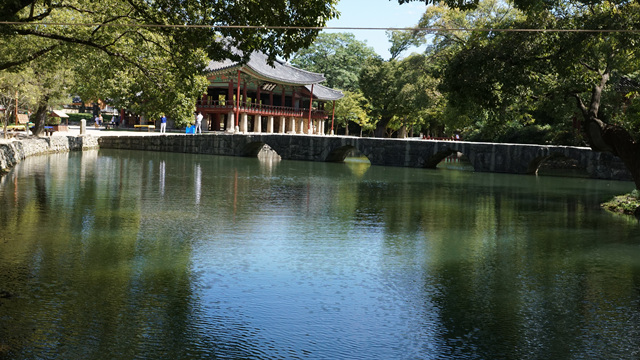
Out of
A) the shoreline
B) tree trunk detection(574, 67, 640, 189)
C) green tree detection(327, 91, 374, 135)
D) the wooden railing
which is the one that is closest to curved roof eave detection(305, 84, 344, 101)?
green tree detection(327, 91, 374, 135)

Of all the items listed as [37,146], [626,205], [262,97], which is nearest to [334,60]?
[262,97]

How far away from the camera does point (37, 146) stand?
3528cm

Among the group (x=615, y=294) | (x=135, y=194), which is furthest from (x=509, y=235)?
(x=135, y=194)

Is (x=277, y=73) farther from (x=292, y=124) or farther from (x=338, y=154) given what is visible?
(x=338, y=154)

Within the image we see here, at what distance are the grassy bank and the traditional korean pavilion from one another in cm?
2891

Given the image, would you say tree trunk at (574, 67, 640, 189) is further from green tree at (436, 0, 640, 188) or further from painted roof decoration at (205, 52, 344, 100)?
painted roof decoration at (205, 52, 344, 100)

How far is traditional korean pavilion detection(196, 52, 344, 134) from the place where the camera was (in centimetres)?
5081

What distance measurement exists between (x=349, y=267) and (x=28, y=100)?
30475 mm

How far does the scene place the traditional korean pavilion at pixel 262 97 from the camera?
50812 mm

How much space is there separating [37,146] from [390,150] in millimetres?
20389

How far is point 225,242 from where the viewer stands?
44.0 feet

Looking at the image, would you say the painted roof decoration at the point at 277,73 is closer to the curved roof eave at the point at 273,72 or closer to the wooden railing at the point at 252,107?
the curved roof eave at the point at 273,72

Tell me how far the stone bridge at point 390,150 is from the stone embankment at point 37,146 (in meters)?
3.90

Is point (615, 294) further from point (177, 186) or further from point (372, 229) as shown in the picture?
point (177, 186)
